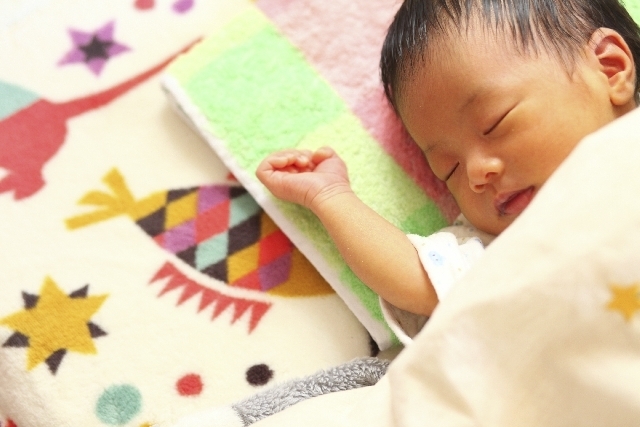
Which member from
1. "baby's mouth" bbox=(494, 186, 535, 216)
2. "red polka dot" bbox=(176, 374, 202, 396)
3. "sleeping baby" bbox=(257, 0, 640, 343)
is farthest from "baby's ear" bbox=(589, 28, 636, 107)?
"red polka dot" bbox=(176, 374, 202, 396)

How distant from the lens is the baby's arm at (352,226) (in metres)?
0.83

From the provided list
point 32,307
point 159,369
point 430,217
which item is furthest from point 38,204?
point 430,217

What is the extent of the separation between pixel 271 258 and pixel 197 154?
0.21 meters

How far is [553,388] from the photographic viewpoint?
2.19 ft

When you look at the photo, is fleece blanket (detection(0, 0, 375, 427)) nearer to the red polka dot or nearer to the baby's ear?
the red polka dot

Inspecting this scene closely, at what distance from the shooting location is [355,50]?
103cm

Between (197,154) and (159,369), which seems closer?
(159,369)

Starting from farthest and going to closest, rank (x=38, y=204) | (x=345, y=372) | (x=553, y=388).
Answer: (x=38, y=204), (x=345, y=372), (x=553, y=388)

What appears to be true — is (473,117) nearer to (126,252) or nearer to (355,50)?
(355,50)

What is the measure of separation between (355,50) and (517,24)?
29cm

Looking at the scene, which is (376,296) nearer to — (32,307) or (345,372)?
(345,372)

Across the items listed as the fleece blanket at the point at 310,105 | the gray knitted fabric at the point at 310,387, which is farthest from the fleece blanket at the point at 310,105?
the gray knitted fabric at the point at 310,387

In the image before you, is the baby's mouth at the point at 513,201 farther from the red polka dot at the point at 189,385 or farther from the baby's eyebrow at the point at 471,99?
the red polka dot at the point at 189,385

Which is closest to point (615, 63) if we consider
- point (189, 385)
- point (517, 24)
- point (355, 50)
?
point (517, 24)
